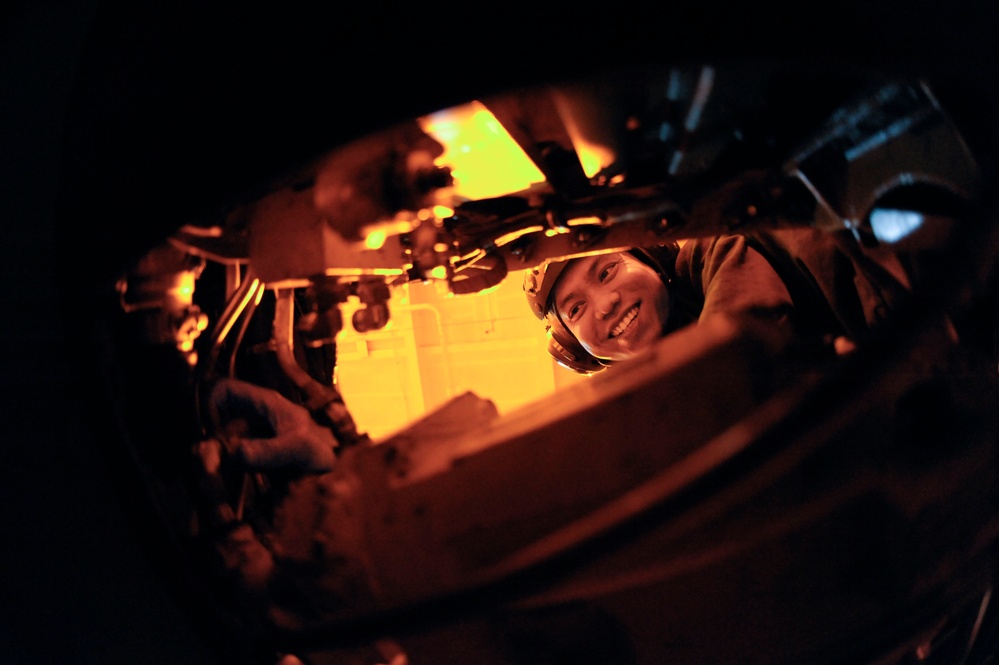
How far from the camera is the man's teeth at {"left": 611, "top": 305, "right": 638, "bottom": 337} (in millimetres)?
1126

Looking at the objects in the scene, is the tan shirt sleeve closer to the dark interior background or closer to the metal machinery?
the metal machinery

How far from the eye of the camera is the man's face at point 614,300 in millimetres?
1105

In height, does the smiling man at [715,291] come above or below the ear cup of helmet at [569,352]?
above

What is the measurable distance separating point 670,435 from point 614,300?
0.77 metres

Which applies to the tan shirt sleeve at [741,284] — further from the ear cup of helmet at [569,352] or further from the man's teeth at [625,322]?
the ear cup of helmet at [569,352]

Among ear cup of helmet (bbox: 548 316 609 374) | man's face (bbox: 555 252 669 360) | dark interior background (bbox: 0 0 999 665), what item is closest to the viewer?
dark interior background (bbox: 0 0 999 665)

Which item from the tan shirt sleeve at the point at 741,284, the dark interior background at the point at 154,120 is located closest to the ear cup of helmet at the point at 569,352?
the tan shirt sleeve at the point at 741,284

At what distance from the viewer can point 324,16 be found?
0.39m

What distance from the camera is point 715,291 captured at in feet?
2.05

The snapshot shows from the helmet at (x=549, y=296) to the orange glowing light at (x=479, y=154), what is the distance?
54 centimetres

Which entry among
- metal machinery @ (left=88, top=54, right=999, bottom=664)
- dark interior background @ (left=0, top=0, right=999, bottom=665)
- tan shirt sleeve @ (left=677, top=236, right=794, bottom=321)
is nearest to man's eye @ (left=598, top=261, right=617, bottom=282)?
tan shirt sleeve @ (left=677, top=236, right=794, bottom=321)

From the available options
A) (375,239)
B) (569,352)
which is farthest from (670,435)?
(569,352)

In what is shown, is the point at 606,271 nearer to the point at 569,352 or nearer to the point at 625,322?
the point at 625,322

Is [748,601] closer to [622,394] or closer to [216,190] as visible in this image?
[622,394]
